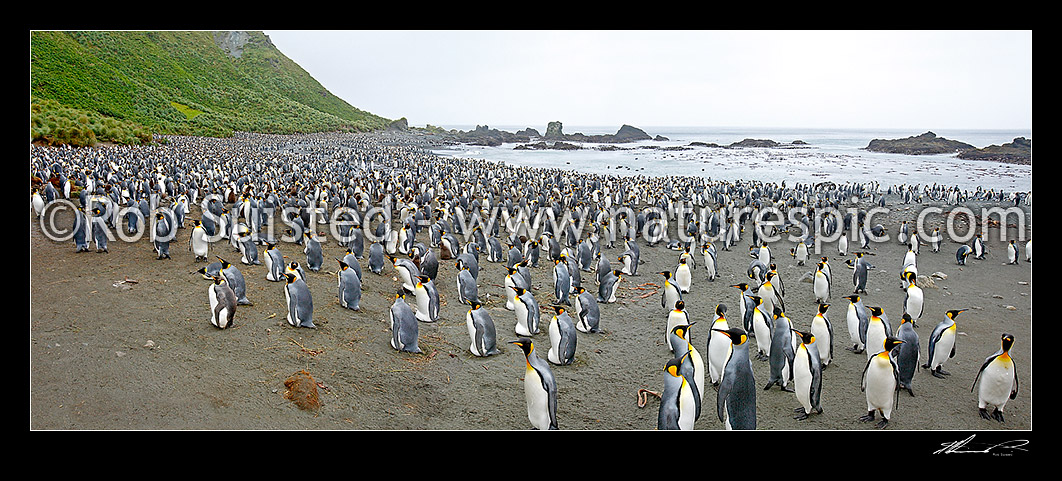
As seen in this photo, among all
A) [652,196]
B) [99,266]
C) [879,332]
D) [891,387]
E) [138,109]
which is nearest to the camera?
[891,387]

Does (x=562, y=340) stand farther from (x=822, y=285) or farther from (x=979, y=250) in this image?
(x=979, y=250)

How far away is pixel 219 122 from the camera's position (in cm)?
4047

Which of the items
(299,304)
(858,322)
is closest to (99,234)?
(299,304)

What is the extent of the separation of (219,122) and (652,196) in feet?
119

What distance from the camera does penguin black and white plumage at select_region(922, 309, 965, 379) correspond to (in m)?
4.75

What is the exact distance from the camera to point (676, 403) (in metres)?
3.34

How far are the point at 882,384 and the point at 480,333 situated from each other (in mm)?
3118

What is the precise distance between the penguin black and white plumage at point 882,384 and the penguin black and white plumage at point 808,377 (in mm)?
317

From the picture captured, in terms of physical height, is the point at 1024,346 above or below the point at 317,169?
below

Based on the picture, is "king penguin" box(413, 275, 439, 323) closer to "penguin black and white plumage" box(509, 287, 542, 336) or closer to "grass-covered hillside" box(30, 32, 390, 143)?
"penguin black and white plumage" box(509, 287, 542, 336)

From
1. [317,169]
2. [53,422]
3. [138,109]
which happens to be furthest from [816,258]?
[138,109]

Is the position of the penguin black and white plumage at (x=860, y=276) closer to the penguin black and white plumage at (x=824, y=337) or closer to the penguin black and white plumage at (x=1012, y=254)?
the penguin black and white plumage at (x=824, y=337)
